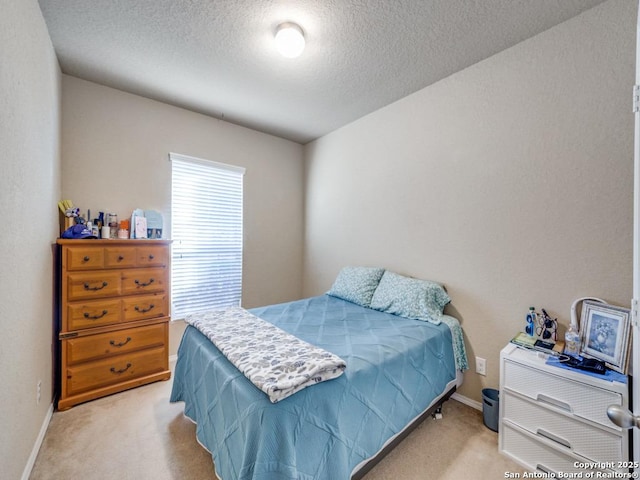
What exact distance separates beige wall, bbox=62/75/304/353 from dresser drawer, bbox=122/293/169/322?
561mm

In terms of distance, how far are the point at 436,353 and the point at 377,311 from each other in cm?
66

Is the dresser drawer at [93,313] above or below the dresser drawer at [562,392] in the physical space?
above

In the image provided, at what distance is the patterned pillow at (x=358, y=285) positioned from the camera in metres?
2.72

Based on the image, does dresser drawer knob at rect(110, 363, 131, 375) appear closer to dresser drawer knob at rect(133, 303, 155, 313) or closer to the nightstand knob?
dresser drawer knob at rect(133, 303, 155, 313)

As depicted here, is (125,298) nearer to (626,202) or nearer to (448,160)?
(448,160)

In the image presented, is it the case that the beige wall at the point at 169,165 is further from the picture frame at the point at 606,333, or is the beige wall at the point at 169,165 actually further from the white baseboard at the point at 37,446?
the picture frame at the point at 606,333

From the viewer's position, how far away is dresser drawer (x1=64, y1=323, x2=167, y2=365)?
7.00 feet

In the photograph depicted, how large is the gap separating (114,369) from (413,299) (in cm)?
258

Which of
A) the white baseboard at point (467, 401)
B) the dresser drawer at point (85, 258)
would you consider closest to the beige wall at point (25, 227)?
the dresser drawer at point (85, 258)

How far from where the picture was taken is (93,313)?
221 cm

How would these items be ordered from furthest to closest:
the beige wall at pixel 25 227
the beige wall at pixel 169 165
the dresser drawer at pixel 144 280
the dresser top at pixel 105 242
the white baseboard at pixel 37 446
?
the beige wall at pixel 169 165, the dresser drawer at pixel 144 280, the dresser top at pixel 105 242, the white baseboard at pixel 37 446, the beige wall at pixel 25 227

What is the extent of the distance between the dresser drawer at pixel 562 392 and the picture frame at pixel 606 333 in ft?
0.66

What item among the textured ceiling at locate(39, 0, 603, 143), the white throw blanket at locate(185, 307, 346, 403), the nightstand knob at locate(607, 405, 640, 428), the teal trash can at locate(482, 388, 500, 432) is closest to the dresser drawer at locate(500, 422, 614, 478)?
the teal trash can at locate(482, 388, 500, 432)

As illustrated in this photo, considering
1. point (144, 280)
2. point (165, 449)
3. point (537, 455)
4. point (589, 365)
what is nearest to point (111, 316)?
point (144, 280)
